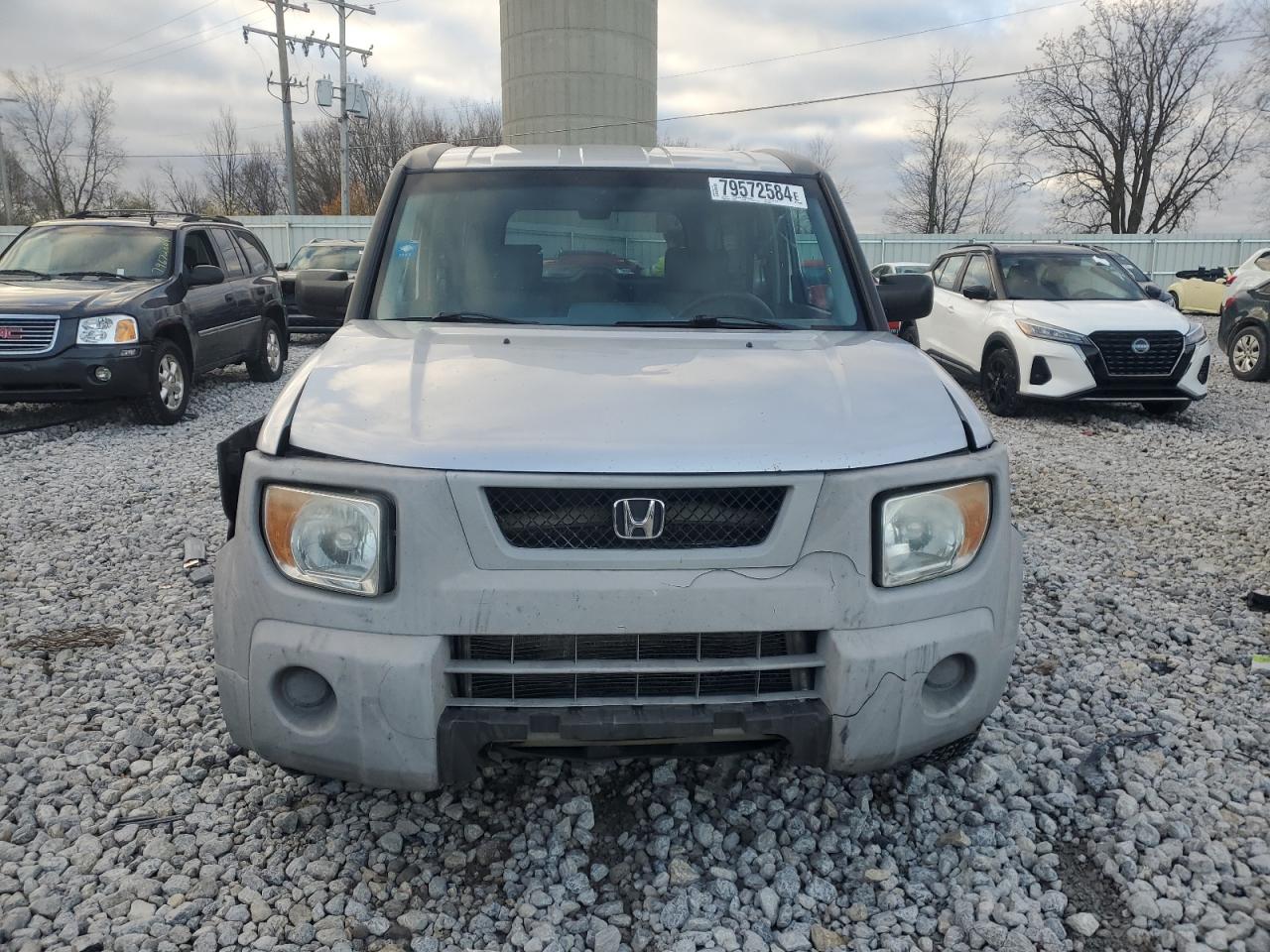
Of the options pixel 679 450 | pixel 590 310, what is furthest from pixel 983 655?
pixel 590 310

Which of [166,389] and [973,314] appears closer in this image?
[166,389]

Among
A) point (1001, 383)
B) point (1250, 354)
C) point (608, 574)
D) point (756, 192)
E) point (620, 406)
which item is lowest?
point (1001, 383)

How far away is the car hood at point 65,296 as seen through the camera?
7770mm

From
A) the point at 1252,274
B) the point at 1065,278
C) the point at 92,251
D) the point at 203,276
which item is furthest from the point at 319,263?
the point at 1252,274

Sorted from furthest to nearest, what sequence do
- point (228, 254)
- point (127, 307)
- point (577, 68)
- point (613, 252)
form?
point (577, 68), point (228, 254), point (127, 307), point (613, 252)

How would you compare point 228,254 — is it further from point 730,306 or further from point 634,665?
point 634,665

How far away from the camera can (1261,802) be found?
8.87ft

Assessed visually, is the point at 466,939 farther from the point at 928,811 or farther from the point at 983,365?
the point at 983,365

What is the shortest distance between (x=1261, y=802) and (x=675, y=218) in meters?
2.58

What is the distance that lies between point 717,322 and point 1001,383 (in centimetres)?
740

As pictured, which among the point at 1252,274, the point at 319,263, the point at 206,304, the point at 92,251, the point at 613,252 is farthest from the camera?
the point at 319,263

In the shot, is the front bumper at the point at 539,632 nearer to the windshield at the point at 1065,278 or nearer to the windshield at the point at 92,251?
the windshield at the point at 92,251

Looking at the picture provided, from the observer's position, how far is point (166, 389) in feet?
27.9

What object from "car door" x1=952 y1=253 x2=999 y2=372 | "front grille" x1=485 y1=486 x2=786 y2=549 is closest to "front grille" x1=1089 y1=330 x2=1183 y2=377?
"car door" x1=952 y1=253 x2=999 y2=372
